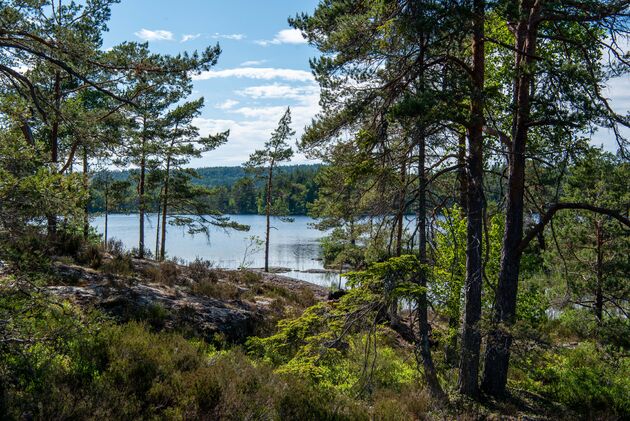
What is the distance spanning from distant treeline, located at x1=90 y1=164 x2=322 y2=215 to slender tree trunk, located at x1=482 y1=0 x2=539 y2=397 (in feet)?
43.6

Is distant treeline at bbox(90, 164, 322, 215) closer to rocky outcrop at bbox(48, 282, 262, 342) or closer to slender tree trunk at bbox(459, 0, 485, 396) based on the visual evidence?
rocky outcrop at bbox(48, 282, 262, 342)

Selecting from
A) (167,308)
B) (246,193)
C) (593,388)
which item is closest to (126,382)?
(167,308)

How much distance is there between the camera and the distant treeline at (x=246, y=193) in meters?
27.0

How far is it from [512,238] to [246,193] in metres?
57.7

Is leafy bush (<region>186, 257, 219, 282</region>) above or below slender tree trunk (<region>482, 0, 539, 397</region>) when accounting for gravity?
below

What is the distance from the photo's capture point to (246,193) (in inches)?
2511

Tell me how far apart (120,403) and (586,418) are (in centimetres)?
809

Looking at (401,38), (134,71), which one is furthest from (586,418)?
(134,71)

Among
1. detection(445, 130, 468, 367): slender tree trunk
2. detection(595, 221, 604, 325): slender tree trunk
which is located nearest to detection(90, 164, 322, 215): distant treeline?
detection(445, 130, 468, 367): slender tree trunk

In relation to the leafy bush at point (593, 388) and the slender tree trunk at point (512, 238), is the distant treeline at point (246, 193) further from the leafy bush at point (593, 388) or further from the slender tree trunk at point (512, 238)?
the leafy bush at point (593, 388)

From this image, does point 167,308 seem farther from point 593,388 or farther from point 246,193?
point 246,193

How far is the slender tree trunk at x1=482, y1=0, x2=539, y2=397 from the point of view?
7.53 meters

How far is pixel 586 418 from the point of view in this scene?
781 cm

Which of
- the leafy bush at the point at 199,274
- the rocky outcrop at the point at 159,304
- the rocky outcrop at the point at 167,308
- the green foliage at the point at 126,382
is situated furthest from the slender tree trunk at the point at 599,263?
the leafy bush at the point at 199,274
